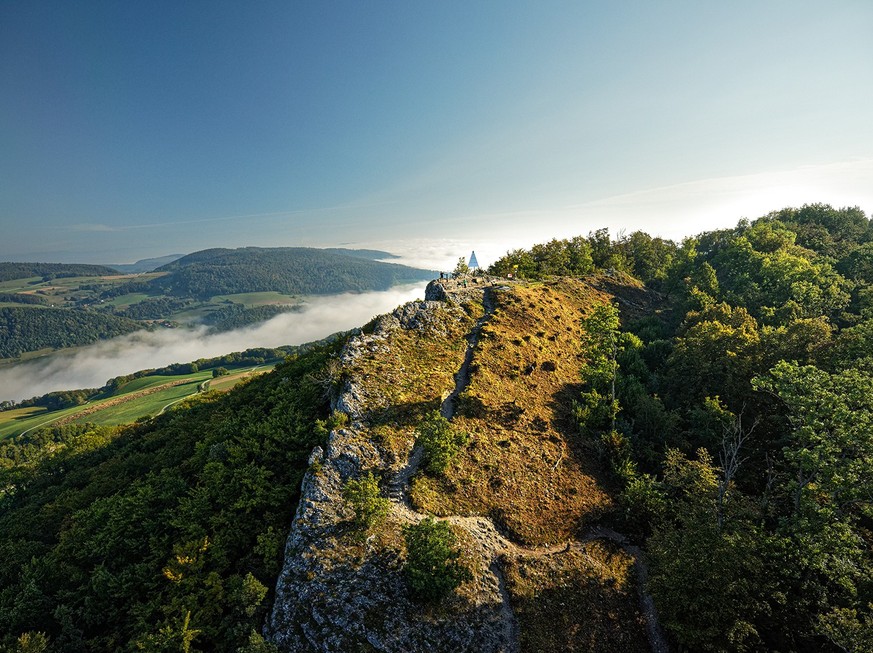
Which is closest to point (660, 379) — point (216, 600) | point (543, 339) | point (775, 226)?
point (543, 339)

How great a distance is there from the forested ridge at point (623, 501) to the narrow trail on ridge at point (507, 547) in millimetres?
1200

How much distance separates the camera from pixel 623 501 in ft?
96.5

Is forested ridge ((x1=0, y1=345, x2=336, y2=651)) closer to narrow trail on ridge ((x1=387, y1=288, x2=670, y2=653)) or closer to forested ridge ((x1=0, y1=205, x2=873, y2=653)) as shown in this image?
forested ridge ((x1=0, y1=205, x2=873, y2=653))

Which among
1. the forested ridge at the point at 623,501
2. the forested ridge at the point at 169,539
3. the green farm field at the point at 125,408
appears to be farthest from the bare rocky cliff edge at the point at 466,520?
the green farm field at the point at 125,408

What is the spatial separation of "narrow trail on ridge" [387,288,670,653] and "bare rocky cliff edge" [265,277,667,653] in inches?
3.4

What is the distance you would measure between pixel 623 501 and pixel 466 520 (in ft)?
46.0

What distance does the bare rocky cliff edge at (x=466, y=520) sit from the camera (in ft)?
65.5

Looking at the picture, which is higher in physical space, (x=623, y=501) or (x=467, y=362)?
(x=467, y=362)

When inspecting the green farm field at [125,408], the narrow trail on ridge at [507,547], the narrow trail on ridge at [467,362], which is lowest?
the green farm field at [125,408]

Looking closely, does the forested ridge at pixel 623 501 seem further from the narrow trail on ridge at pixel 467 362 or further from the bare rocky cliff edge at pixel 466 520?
the narrow trail on ridge at pixel 467 362

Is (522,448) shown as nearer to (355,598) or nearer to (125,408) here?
(355,598)

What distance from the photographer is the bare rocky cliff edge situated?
20.0 metres

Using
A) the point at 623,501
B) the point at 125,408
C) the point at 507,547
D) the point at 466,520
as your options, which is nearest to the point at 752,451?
the point at 623,501

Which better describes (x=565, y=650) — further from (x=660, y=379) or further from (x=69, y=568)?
(x=660, y=379)
